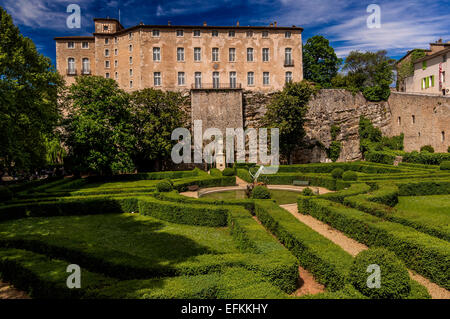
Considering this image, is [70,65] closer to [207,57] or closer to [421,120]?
[207,57]

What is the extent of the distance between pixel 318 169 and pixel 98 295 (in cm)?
2611

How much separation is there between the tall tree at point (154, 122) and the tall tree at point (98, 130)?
3.21 meters

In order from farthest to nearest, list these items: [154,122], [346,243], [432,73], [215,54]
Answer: [215,54] → [432,73] → [154,122] → [346,243]

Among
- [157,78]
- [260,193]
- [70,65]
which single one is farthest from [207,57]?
[260,193]

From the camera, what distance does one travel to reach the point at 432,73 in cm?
3606

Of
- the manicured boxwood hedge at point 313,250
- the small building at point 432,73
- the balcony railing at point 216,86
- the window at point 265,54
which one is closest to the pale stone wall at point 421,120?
the small building at point 432,73

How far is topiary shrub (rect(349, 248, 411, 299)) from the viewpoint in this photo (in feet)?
18.8

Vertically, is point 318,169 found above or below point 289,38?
below

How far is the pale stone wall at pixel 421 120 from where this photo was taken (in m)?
29.1

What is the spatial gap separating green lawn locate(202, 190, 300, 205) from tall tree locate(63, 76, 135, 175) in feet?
31.3

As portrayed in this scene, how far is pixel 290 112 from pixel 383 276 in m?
27.7
